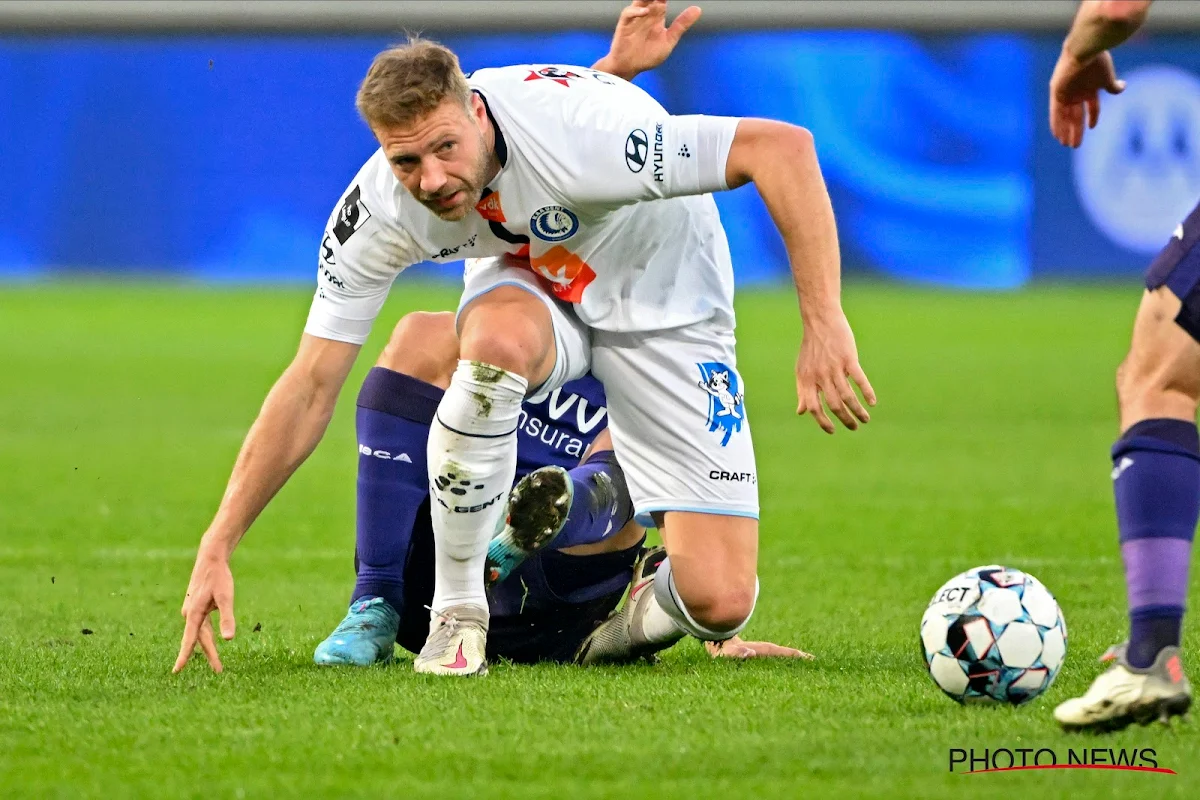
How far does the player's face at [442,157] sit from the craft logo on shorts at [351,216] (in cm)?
24

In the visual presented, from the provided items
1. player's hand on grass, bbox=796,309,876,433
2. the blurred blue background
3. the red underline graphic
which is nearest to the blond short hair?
player's hand on grass, bbox=796,309,876,433

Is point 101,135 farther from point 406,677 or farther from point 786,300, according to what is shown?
point 406,677

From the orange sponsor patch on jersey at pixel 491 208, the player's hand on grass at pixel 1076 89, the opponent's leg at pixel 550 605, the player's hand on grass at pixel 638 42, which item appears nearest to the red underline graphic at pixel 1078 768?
the player's hand on grass at pixel 1076 89

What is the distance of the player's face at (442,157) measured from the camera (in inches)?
140

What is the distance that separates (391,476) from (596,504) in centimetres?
48

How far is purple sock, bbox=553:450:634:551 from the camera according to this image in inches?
156

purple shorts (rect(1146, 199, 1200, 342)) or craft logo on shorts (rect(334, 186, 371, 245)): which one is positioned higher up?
craft logo on shorts (rect(334, 186, 371, 245))

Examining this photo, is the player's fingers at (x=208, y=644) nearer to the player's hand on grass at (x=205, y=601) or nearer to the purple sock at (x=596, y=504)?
the player's hand on grass at (x=205, y=601)

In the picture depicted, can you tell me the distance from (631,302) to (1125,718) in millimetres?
1702

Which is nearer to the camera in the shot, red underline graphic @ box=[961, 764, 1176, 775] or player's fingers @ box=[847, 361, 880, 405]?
red underline graphic @ box=[961, 764, 1176, 775]

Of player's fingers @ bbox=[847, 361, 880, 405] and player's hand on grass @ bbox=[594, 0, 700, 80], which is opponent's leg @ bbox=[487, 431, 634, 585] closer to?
player's fingers @ bbox=[847, 361, 880, 405]

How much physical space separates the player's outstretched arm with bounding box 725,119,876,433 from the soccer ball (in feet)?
1.40

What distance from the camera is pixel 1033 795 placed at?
2510 mm

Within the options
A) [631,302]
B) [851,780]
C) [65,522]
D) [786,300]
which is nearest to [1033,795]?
[851,780]
